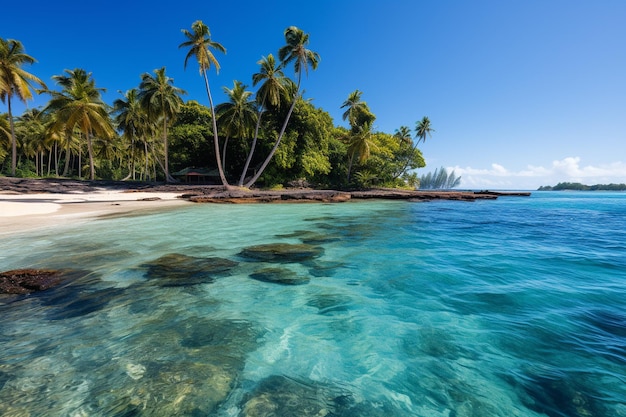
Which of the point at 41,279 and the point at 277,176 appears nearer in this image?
the point at 41,279

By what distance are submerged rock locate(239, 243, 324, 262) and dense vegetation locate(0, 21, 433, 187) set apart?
2336cm

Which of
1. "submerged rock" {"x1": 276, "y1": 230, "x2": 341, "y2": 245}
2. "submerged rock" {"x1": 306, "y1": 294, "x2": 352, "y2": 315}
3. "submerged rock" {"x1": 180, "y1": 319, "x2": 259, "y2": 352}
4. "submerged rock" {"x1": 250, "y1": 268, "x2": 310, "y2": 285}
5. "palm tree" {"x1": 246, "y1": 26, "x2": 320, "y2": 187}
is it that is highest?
"palm tree" {"x1": 246, "y1": 26, "x2": 320, "y2": 187}

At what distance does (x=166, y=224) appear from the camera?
1152 centimetres

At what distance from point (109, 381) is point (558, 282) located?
7657mm

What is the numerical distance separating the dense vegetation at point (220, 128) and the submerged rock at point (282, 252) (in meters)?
23.4

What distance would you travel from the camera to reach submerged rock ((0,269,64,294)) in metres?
4.45

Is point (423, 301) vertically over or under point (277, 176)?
under

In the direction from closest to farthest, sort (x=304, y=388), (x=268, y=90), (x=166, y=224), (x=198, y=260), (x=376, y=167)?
1. (x=304, y=388)
2. (x=198, y=260)
3. (x=166, y=224)
4. (x=268, y=90)
5. (x=376, y=167)

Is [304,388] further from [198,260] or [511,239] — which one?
[511,239]

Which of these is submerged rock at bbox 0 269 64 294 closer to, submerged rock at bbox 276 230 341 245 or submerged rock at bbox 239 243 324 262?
submerged rock at bbox 239 243 324 262

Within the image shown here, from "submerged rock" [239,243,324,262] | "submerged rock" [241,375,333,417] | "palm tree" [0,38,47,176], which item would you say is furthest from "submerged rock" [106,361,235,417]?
"palm tree" [0,38,47,176]

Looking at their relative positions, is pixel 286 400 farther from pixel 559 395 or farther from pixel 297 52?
pixel 297 52

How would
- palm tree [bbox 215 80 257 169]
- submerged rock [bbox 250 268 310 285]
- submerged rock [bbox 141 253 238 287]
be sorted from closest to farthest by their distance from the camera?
submerged rock [bbox 141 253 238 287] → submerged rock [bbox 250 268 310 285] → palm tree [bbox 215 80 257 169]

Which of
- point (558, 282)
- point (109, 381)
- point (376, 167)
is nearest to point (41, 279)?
point (109, 381)
